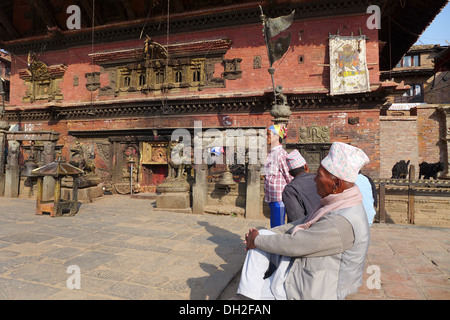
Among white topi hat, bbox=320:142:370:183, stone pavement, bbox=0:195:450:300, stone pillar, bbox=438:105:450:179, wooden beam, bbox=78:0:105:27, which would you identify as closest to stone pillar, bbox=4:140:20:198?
stone pavement, bbox=0:195:450:300

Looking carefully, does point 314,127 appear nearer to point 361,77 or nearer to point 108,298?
point 361,77

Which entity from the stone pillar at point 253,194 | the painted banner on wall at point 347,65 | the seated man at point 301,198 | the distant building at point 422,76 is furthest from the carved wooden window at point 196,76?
the distant building at point 422,76

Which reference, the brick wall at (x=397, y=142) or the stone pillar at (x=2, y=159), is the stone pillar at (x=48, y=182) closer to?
the stone pillar at (x=2, y=159)

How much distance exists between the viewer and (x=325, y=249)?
5.41 ft

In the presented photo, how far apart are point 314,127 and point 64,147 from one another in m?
13.4

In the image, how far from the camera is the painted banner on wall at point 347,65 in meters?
10.5

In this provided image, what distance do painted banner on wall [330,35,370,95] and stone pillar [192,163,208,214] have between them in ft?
22.0

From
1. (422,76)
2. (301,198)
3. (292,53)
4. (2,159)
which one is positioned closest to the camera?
(301,198)

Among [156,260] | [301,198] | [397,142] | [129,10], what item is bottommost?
[156,260]

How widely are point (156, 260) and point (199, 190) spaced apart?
3805 millimetres

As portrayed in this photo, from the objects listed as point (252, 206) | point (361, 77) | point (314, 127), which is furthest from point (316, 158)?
point (252, 206)

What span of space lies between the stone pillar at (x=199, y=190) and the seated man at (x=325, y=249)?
17.7 ft

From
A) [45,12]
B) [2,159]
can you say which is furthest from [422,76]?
[2,159]

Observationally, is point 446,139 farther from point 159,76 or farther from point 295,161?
point 159,76
